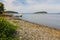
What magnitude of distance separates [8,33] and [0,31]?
1.92ft

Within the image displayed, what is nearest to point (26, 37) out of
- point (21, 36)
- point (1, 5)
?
point (21, 36)

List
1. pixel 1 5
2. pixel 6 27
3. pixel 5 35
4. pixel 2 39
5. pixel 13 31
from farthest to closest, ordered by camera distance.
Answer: pixel 1 5
pixel 13 31
pixel 6 27
pixel 5 35
pixel 2 39

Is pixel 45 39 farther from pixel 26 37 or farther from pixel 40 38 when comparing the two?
pixel 26 37

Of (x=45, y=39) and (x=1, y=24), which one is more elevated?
(x=1, y=24)

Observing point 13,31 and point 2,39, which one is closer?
point 2,39

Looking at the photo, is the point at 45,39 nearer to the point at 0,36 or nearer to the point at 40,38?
the point at 40,38

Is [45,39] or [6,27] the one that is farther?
[45,39]

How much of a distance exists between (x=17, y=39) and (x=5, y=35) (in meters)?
0.93

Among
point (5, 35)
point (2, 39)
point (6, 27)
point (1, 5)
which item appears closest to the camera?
point (2, 39)

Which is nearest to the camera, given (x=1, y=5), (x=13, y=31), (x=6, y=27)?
(x=6, y=27)

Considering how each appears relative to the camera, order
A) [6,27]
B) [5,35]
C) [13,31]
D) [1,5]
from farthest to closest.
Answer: [1,5] → [13,31] → [6,27] → [5,35]

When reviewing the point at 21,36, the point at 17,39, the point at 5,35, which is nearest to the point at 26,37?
the point at 21,36

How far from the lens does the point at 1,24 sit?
36.9 ft

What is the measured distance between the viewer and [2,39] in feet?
31.9
